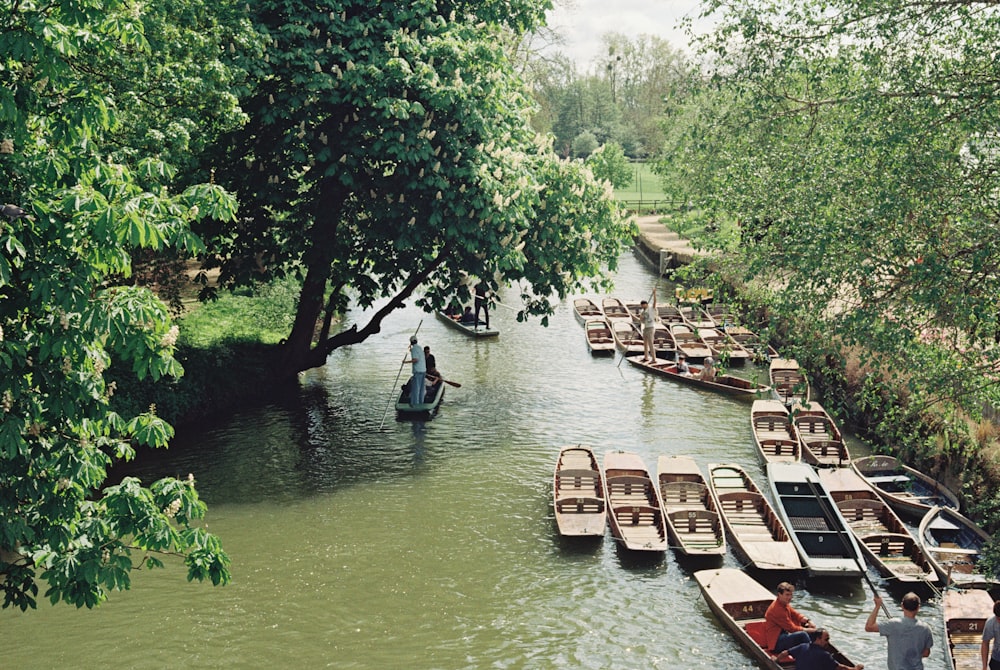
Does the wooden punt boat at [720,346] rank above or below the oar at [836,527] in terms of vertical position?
above

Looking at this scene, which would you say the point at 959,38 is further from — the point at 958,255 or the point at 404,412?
the point at 404,412

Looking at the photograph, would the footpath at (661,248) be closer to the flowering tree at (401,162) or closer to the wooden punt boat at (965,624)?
the flowering tree at (401,162)

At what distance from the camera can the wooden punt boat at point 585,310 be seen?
1398 inches

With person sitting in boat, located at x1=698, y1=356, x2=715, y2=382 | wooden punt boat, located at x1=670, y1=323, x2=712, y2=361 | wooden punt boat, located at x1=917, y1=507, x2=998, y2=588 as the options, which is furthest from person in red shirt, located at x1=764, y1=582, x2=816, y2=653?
wooden punt boat, located at x1=670, y1=323, x2=712, y2=361

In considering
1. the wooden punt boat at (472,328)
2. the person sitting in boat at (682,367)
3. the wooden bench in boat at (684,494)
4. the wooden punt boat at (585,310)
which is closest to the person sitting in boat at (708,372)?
the person sitting in boat at (682,367)

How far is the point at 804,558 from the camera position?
1530cm

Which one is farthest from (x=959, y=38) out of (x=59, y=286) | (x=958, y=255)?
(x=59, y=286)

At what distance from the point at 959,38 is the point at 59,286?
11932 mm

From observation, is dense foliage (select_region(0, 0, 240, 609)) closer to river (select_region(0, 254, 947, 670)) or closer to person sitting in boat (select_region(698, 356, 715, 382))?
river (select_region(0, 254, 947, 670))

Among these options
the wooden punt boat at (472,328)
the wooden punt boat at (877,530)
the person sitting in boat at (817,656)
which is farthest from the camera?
the wooden punt boat at (472,328)

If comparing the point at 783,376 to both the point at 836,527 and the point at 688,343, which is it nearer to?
the point at 688,343

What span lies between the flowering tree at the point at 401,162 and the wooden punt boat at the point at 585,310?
1188 cm

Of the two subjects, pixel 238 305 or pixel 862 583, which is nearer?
pixel 862 583

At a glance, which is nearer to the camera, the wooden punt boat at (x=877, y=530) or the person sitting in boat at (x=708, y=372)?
the wooden punt boat at (x=877, y=530)
